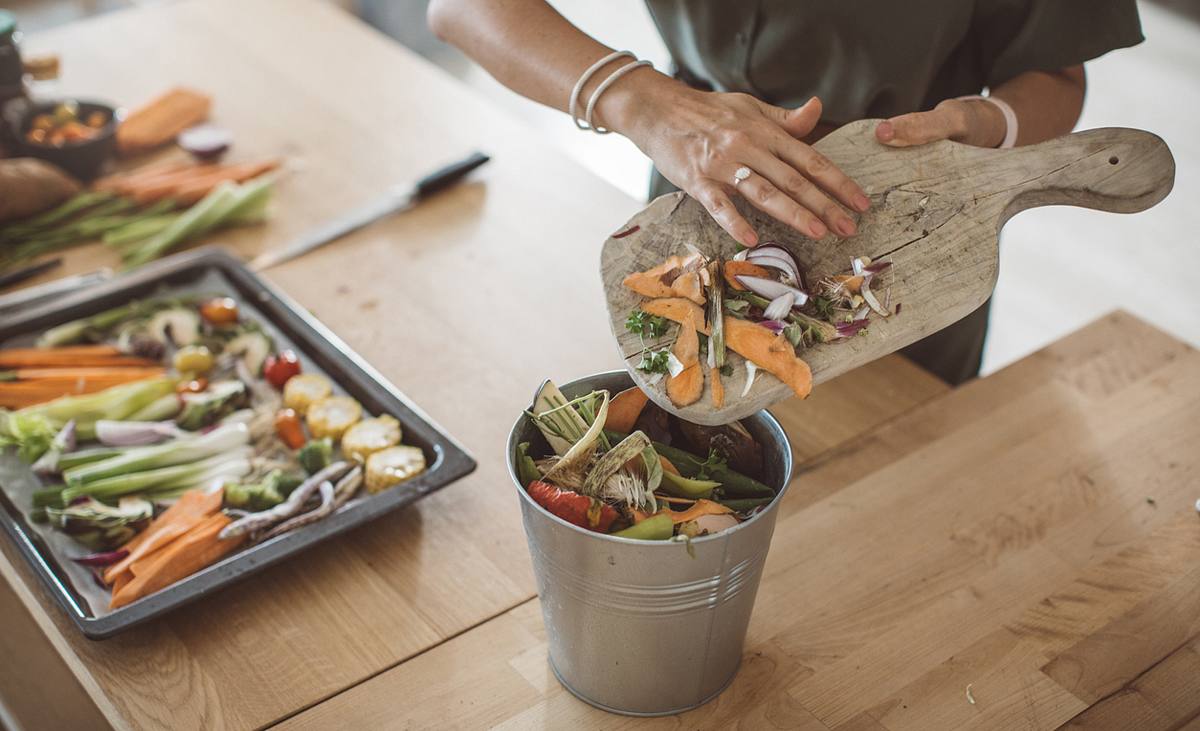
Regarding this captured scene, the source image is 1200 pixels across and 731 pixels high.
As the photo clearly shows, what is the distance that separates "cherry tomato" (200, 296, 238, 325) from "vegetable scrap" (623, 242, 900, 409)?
2.56 feet

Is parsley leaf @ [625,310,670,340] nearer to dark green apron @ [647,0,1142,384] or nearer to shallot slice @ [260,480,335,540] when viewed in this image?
shallot slice @ [260,480,335,540]

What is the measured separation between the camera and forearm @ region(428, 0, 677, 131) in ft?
4.31

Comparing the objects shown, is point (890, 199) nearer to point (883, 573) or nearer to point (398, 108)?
point (883, 573)

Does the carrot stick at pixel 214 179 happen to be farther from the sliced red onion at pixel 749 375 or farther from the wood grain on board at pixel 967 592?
the sliced red onion at pixel 749 375

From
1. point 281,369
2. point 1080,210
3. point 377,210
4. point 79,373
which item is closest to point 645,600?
point 281,369

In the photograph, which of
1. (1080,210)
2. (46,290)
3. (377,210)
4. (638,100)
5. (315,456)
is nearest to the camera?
(638,100)

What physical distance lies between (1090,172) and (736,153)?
352mm

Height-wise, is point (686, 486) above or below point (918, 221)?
below

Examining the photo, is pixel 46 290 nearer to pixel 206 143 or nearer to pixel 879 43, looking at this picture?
pixel 206 143

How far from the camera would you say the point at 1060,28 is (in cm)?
144

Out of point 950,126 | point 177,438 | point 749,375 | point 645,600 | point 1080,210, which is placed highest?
point 950,126

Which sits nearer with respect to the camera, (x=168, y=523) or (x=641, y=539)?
(x=641, y=539)

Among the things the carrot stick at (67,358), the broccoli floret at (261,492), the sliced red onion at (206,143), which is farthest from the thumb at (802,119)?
the sliced red onion at (206,143)

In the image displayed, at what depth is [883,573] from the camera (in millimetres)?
1268
